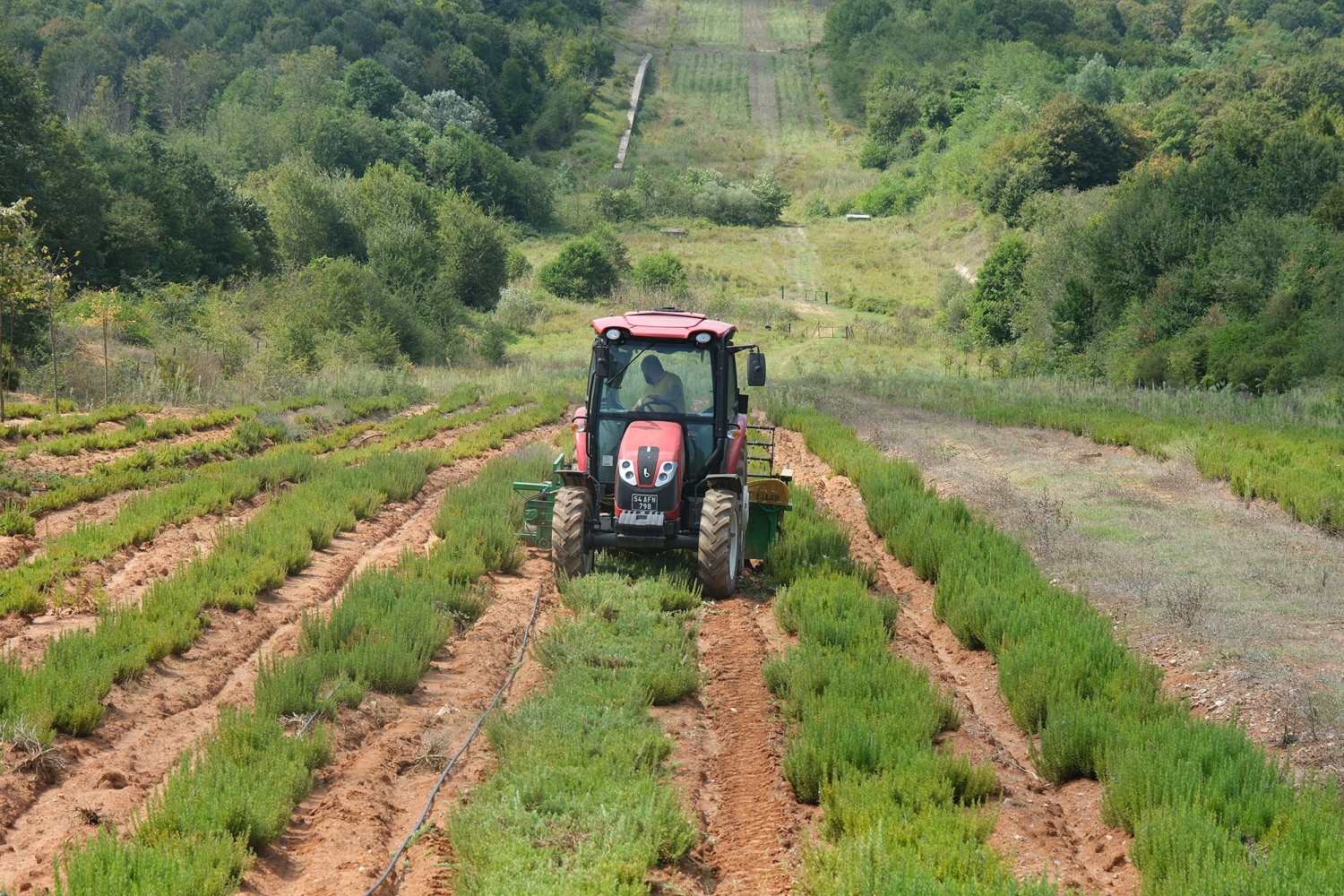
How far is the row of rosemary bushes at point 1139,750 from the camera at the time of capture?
510cm

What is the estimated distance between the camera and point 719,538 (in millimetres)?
10492

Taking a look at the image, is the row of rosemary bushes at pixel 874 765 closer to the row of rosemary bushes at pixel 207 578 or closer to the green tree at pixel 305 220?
the row of rosemary bushes at pixel 207 578

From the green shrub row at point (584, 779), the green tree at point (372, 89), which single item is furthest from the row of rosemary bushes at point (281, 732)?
the green tree at point (372, 89)

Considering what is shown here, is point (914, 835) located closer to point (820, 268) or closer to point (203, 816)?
point (203, 816)

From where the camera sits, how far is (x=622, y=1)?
13875cm

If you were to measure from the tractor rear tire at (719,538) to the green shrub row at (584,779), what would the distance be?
1.17 metres

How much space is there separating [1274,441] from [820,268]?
48855 millimetres

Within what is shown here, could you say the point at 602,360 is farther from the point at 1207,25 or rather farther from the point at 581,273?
the point at 1207,25

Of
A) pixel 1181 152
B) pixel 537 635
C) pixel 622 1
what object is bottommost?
pixel 537 635

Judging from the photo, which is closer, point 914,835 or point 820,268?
point 914,835

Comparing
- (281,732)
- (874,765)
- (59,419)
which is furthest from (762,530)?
(59,419)

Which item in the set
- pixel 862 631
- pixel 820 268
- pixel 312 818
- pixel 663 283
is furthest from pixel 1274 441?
pixel 820 268

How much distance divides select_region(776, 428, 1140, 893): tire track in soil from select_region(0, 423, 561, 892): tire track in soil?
4554 mm

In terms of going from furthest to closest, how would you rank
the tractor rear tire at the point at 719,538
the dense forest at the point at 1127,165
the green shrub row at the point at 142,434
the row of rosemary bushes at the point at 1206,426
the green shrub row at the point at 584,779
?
the dense forest at the point at 1127,165 < the green shrub row at the point at 142,434 < the row of rosemary bushes at the point at 1206,426 < the tractor rear tire at the point at 719,538 < the green shrub row at the point at 584,779
